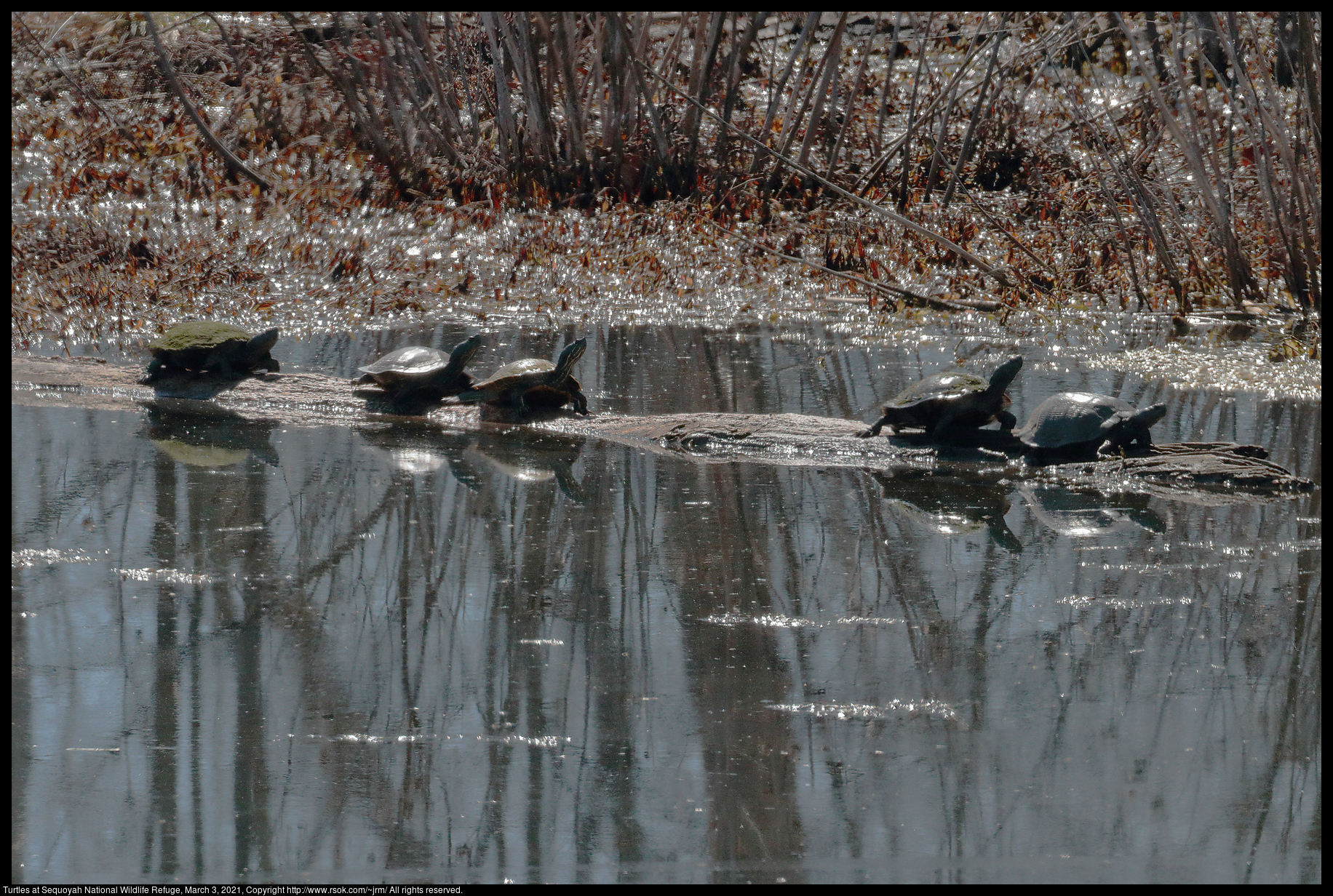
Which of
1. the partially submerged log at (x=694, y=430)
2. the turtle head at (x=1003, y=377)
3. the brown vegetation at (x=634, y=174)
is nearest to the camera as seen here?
the partially submerged log at (x=694, y=430)

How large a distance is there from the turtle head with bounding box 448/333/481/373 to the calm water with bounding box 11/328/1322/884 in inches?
43.3

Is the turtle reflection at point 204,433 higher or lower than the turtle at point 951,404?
lower

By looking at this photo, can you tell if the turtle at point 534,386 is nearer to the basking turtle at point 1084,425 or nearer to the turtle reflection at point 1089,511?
the basking turtle at point 1084,425

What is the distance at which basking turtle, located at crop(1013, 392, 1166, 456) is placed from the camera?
240 inches

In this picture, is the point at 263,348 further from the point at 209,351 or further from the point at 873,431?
the point at 873,431

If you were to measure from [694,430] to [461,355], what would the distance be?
1520mm

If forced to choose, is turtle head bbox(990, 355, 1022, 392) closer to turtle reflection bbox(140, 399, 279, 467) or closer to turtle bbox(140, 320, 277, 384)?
turtle reflection bbox(140, 399, 279, 467)

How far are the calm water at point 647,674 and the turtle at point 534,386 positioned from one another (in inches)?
32.0

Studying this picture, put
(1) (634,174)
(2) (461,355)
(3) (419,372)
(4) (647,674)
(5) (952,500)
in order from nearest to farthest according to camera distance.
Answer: (4) (647,674)
(5) (952,500)
(3) (419,372)
(2) (461,355)
(1) (634,174)

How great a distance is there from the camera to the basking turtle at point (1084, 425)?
20.0 ft

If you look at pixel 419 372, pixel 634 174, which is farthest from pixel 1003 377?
pixel 634 174

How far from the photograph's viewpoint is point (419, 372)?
23.6 feet

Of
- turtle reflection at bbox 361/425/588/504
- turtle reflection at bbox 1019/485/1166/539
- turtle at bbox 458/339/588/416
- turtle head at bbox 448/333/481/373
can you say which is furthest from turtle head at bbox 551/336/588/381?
turtle reflection at bbox 1019/485/1166/539

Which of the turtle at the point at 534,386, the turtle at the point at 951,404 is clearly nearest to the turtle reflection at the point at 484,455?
the turtle at the point at 534,386
